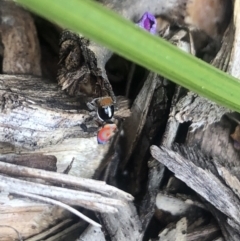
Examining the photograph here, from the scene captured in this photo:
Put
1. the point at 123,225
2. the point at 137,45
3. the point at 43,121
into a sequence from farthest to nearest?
the point at 123,225 → the point at 43,121 → the point at 137,45

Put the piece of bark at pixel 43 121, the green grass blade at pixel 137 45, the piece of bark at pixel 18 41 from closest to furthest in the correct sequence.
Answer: the green grass blade at pixel 137 45 → the piece of bark at pixel 43 121 → the piece of bark at pixel 18 41

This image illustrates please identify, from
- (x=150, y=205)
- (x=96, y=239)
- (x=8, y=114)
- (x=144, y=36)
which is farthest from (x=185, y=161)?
(x=144, y=36)

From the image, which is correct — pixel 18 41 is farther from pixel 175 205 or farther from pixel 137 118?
pixel 175 205

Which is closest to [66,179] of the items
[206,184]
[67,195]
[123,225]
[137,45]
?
[67,195]

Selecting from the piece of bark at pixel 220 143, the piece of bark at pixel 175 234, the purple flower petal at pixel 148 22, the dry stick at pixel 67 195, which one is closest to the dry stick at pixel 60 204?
the dry stick at pixel 67 195

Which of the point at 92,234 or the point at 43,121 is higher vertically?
the point at 43,121

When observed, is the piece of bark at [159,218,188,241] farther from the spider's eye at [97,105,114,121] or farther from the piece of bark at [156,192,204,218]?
the spider's eye at [97,105,114,121]

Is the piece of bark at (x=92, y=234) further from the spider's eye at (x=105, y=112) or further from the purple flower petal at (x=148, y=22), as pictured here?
the purple flower petal at (x=148, y=22)
